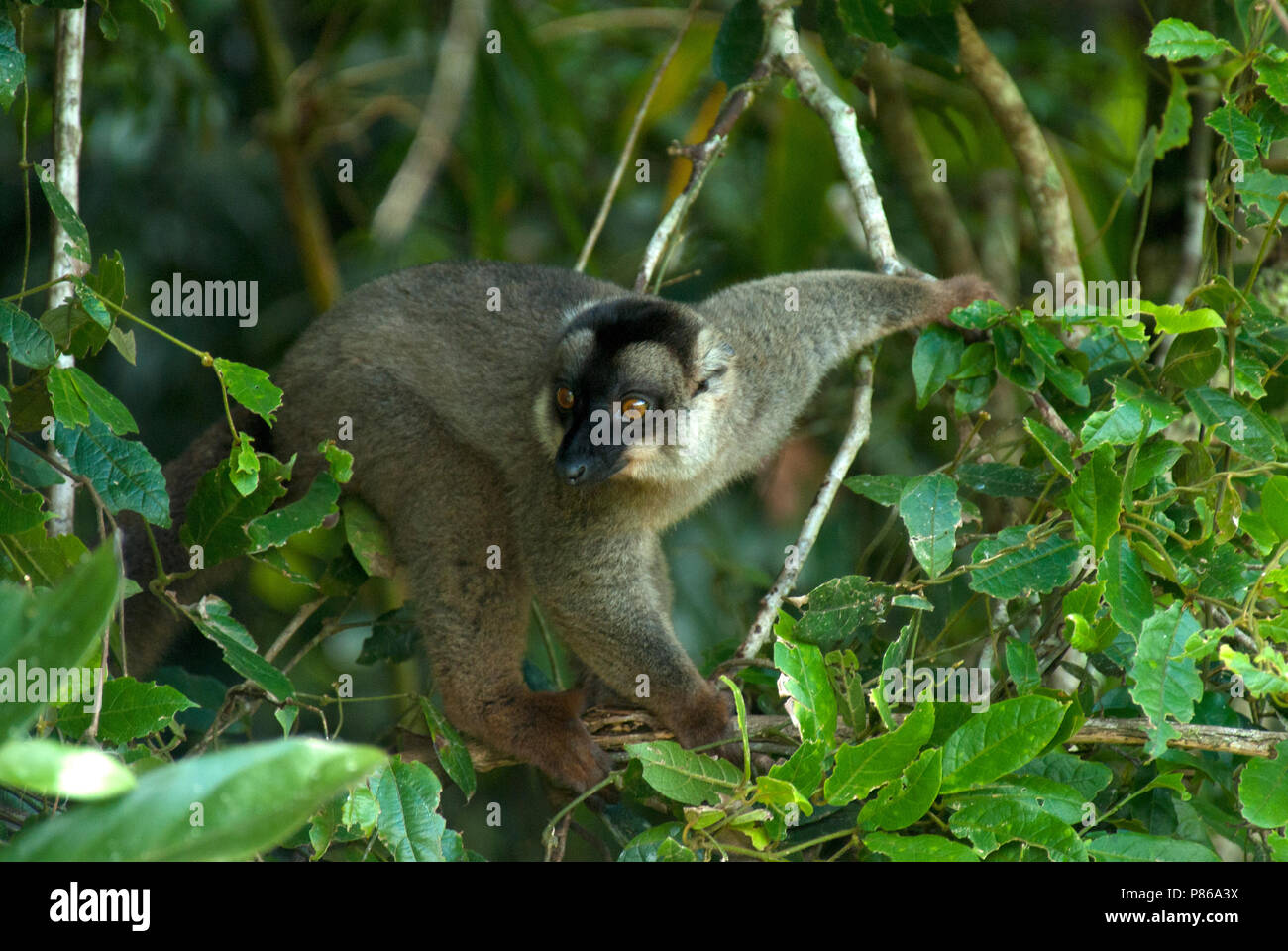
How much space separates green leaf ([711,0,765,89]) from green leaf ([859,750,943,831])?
3.06m

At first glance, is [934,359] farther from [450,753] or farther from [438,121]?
[438,121]

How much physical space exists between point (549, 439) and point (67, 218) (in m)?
1.81

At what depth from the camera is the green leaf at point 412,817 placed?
3.14 meters

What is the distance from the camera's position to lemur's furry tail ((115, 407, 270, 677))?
461cm

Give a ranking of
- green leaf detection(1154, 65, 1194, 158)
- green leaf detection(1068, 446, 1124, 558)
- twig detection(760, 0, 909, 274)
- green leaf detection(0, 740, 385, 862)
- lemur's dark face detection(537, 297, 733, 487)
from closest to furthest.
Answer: green leaf detection(0, 740, 385, 862)
green leaf detection(1068, 446, 1124, 558)
lemur's dark face detection(537, 297, 733, 487)
green leaf detection(1154, 65, 1194, 158)
twig detection(760, 0, 909, 274)

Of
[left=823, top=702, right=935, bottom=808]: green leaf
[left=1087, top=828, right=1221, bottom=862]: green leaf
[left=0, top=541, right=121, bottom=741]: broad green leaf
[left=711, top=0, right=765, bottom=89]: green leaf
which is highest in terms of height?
[left=711, top=0, right=765, bottom=89]: green leaf

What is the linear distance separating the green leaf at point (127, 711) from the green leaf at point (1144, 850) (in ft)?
7.43

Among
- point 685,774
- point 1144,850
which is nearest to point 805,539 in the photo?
point 685,774

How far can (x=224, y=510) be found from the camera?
359 centimetres

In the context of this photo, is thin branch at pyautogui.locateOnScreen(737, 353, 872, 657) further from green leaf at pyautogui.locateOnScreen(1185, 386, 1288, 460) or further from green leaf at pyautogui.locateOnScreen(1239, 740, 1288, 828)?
green leaf at pyautogui.locateOnScreen(1239, 740, 1288, 828)

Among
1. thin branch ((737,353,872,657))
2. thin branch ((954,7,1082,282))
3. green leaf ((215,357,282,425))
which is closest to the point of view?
green leaf ((215,357,282,425))

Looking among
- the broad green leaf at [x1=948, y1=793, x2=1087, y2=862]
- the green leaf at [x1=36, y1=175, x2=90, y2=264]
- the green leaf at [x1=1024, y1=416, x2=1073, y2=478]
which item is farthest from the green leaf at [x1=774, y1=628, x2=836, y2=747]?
the green leaf at [x1=36, y1=175, x2=90, y2=264]

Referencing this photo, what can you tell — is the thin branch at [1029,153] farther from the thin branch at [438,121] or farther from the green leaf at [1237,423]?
the thin branch at [438,121]

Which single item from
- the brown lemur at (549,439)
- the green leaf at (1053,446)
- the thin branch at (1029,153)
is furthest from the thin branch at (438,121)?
the green leaf at (1053,446)
